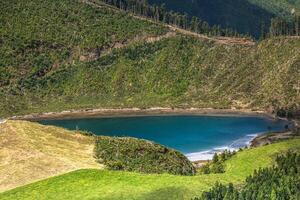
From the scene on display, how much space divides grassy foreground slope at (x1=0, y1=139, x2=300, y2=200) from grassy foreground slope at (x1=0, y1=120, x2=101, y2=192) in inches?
177

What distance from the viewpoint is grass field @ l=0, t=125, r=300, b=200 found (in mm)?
80812

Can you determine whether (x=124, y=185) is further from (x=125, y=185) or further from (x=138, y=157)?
(x=138, y=157)

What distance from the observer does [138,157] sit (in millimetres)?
108625

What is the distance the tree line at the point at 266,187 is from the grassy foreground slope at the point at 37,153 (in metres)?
26.3

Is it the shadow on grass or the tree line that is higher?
the tree line

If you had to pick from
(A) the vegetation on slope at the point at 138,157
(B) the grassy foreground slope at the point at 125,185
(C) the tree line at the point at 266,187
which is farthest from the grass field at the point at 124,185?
(A) the vegetation on slope at the point at 138,157

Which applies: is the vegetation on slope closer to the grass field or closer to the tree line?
the grass field

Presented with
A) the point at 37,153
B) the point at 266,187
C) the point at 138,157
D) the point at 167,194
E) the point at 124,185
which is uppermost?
the point at 37,153

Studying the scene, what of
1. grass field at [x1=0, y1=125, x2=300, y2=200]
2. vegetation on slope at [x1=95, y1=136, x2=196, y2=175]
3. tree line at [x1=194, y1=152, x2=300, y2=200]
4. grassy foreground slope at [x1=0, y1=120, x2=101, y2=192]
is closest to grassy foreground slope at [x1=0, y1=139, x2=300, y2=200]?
grass field at [x1=0, y1=125, x2=300, y2=200]

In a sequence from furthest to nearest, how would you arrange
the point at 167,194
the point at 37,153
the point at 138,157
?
the point at 138,157, the point at 37,153, the point at 167,194

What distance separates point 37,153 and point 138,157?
57.8 feet

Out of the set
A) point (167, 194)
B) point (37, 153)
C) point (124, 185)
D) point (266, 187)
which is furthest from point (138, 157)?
point (266, 187)

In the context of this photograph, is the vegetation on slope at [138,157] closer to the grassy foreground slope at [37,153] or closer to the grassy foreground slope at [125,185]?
the grassy foreground slope at [37,153]

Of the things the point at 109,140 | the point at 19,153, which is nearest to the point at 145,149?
the point at 109,140
